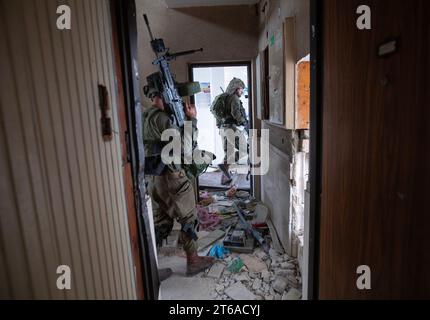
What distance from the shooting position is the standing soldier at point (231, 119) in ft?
15.6

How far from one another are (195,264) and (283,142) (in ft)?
4.38

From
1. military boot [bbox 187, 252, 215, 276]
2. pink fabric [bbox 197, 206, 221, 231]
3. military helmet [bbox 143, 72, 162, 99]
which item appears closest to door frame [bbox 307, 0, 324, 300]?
military boot [bbox 187, 252, 215, 276]

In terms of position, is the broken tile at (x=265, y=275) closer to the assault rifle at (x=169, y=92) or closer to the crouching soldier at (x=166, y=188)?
the crouching soldier at (x=166, y=188)

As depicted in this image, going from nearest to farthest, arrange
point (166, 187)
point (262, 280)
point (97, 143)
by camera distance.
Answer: point (97, 143)
point (262, 280)
point (166, 187)

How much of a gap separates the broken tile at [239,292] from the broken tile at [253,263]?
0.76ft

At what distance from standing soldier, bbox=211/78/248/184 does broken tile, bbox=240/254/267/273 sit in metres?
2.39

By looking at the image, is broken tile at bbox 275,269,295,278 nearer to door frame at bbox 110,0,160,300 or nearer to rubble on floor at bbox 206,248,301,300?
rubble on floor at bbox 206,248,301,300

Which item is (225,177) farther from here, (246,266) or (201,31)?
(246,266)

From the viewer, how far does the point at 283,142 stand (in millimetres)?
2402

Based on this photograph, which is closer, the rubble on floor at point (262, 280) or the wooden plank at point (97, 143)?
the wooden plank at point (97, 143)

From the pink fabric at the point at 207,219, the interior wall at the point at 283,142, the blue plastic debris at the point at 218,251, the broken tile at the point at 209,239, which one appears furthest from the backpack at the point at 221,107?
the blue plastic debris at the point at 218,251

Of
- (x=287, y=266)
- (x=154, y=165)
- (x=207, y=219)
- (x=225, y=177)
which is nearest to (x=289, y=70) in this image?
(x=154, y=165)
